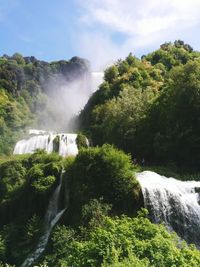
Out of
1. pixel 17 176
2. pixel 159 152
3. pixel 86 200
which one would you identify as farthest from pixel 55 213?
pixel 159 152

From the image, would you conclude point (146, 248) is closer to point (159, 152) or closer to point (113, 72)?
point (159, 152)

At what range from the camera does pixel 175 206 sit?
2650 centimetres

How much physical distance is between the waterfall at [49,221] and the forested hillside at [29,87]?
125 feet

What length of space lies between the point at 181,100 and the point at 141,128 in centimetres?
488

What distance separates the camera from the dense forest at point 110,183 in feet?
45.9

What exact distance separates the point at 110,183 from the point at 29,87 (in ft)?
237

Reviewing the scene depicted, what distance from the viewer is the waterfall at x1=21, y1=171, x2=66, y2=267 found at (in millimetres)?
26859

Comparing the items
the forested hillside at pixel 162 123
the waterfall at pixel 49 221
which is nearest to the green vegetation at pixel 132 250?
the waterfall at pixel 49 221

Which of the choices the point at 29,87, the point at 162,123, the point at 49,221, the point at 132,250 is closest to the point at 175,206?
the point at 49,221

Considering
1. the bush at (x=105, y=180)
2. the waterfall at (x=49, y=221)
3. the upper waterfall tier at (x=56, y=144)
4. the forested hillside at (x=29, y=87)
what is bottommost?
the waterfall at (x=49, y=221)

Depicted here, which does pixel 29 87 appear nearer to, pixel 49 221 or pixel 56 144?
pixel 56 144

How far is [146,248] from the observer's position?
13586 mm

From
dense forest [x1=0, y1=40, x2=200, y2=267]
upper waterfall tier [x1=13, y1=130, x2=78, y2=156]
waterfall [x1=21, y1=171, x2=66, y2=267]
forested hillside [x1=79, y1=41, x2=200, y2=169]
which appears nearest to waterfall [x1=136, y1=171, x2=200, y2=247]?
dense forest [x1=0, y1=40, x2=200, y2=267]

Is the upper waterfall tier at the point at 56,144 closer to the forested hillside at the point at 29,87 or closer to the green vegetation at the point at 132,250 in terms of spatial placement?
the forested hillside at the point at 29,87
